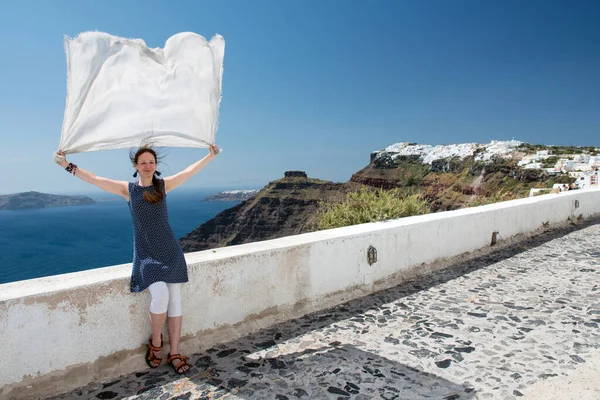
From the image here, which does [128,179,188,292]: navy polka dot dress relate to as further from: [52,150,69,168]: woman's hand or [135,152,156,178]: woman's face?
[52,150,69,168]: woman's hand

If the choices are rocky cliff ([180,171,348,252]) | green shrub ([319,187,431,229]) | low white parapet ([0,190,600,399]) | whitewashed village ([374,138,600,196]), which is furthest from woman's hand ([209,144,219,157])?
rocky cliff ([180,171,348,252])

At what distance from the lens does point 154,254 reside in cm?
286

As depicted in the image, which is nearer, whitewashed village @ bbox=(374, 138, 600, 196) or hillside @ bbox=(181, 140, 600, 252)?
whitewashed village @ bbox=(374, 138, 600, 196)

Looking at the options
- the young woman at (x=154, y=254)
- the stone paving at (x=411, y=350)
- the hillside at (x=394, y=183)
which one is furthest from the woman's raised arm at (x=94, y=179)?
the hillside at (x=394, y=183)

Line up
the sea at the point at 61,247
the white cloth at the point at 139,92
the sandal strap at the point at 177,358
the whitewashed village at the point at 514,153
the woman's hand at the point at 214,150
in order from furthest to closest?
the sea at the point at 61,247
the whitewashed village at the point at 514,153
the woman's hand at the point at 214,150
the sandal strap at the point at 177,358
the white cloth at the point at 139,92

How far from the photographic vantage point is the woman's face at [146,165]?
285 centimetres

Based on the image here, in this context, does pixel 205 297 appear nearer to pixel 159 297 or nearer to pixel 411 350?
pixel 159 297

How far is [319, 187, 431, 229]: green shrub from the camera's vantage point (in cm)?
684

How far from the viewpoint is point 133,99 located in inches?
106

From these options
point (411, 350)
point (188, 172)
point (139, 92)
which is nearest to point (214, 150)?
point (188, 172)

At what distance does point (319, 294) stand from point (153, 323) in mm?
1715

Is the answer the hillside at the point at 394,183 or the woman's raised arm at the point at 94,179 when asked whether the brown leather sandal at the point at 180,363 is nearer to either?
the woman's raised arm at the point at 94,179

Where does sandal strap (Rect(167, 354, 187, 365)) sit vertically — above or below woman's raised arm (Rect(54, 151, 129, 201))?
below

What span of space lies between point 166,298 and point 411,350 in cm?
189
